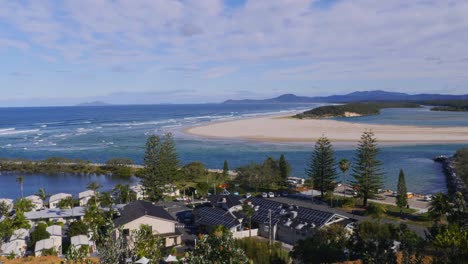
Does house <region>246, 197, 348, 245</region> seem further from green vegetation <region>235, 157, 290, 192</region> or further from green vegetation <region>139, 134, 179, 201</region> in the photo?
green vegetation <region>139, 134, 179, 201</region>

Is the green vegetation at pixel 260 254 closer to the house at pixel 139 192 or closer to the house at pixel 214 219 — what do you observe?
the house at pixel 214 219

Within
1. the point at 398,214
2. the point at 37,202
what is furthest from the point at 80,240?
the point at 398,214

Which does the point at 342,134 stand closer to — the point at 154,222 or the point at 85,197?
the point at 85,197

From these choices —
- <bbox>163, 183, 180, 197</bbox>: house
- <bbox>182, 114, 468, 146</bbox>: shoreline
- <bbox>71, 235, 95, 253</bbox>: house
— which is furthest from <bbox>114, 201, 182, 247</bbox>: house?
<bbox>182, 114, 468, 146</bbox>: shoreline

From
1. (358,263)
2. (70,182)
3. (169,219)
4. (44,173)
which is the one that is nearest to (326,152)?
(169,219)

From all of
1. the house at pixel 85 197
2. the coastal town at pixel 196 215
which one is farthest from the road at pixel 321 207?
the house at pixel 85 197
